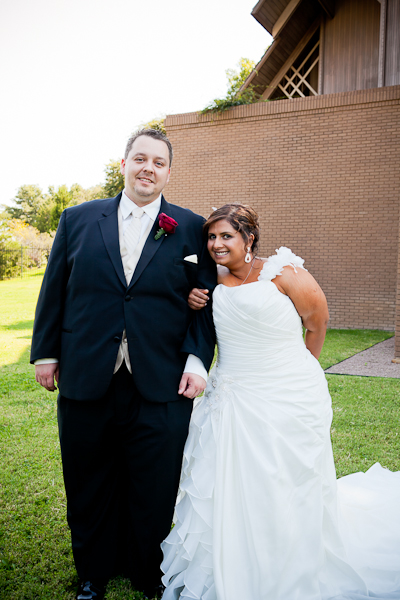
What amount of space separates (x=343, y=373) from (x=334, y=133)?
701 centimetres

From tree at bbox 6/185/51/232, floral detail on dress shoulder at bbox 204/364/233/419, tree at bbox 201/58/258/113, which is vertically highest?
tree at bbox 6/185/51/232

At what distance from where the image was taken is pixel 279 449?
7.85 feet

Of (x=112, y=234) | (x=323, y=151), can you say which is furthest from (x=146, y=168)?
(x=323, y=151)

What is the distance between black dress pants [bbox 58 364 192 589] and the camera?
7.93 feet

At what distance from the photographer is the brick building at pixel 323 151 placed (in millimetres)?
11359

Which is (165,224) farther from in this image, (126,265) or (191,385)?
(191,385)

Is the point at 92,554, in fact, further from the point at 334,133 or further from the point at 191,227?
the point at 334,133

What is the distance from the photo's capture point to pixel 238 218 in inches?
102

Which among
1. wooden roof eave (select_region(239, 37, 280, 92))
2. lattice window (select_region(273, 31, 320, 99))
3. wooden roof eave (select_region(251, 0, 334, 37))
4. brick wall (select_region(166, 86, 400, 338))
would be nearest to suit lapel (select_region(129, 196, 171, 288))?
brick wall (select_region(166, 86, 400, 338))

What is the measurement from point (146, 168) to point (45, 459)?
2.97 m

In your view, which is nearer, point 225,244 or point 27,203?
point 225,244

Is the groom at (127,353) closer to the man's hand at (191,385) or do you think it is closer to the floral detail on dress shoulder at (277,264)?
the man's hand at (191,385)

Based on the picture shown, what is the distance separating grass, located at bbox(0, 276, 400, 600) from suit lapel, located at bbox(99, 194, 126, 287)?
1.76 m

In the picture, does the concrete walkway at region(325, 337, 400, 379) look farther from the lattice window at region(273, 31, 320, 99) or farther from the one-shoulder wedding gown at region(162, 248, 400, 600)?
the lattice window at region(273, 31, 320, 99)
